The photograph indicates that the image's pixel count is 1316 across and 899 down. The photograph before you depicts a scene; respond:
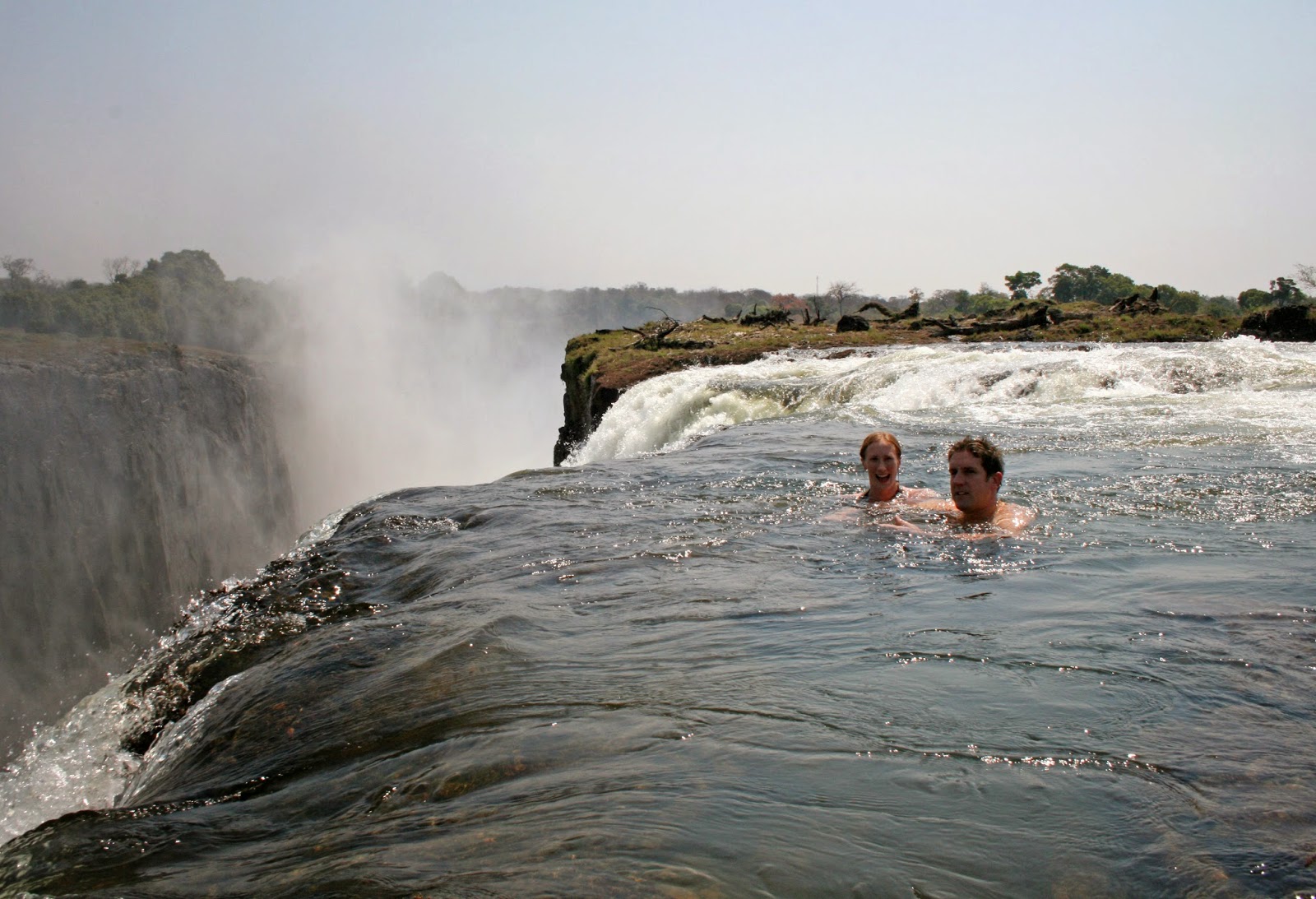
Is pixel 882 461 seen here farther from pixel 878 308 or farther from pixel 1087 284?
pixel 1087 284

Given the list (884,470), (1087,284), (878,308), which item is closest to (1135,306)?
(878,308)

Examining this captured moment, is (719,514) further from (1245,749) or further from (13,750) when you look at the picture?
(13,750)

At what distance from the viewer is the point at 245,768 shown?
3.63 m

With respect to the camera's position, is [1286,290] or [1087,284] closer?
[1286,290]

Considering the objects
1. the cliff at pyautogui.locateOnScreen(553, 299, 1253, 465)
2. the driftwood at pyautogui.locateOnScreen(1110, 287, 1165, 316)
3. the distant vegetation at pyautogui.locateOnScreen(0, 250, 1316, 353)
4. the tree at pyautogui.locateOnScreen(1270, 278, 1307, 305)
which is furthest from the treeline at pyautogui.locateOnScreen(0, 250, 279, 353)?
the tree at pyautogui.locateOnScreen(1270, 278, 1307, 305)

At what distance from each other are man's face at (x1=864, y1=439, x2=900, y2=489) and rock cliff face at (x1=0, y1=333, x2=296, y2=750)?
1856 cm

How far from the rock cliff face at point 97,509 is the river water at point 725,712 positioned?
56.0 feet

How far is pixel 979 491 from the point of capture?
6648 millimetres

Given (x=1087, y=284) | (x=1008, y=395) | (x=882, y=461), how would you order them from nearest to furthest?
(x=882, y=461), (x=1008, y=395), (x=1087, y=284)

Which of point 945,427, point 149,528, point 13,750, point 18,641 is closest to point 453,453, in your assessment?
point 149,528

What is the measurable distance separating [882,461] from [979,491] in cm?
89

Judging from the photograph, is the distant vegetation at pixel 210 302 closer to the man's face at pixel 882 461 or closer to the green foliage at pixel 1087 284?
the green foliage at pixel 1087 284

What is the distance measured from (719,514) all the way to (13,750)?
17.0 m

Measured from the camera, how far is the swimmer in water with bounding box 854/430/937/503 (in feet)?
24.2
